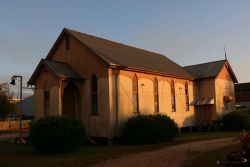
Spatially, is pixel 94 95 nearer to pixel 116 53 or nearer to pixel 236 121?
pixel 116 53

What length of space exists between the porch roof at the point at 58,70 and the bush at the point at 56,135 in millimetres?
4457

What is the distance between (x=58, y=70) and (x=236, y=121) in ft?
58.4

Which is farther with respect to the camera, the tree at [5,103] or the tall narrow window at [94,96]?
the tree at [5,103]

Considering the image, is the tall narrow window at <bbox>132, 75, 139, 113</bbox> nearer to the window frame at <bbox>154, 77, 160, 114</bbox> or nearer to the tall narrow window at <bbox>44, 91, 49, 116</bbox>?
the window frame at <bbox>154, 77, 160, 114</bbox>

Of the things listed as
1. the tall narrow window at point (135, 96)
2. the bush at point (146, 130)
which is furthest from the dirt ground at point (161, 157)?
the tall narrow window at point (135, 96)

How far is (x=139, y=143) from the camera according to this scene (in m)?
22.5

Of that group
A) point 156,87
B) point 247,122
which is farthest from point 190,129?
point 156,87

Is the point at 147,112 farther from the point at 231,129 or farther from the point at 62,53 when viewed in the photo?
the point at 231,129

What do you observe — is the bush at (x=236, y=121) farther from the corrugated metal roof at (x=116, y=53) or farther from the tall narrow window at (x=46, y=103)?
the tall narrow window at (x=46, y=103)

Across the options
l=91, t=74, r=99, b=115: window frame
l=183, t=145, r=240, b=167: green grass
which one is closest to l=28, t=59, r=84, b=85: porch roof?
l=91, t=74, r=99, b=115: window frame

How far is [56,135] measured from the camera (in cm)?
1855

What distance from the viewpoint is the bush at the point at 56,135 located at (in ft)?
61.1

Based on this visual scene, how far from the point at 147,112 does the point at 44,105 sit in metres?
7.90

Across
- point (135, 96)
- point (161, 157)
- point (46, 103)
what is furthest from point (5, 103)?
point (161, 157)
